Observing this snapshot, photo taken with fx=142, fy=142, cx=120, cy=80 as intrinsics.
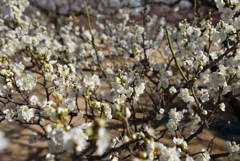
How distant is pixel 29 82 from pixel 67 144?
127 cm

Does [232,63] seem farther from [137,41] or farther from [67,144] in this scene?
[137,41]

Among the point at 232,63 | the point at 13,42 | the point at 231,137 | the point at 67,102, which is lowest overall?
the point at 231,137

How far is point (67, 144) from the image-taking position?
73cm

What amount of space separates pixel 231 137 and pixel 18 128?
139 inches

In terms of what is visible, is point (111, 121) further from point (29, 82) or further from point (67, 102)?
point (29, 82)

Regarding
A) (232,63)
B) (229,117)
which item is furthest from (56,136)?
(229,117)

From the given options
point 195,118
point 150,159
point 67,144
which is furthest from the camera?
point 195,118

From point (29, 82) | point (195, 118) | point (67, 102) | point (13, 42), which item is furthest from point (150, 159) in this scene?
point (13, 42)

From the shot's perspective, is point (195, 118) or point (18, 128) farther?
point (18, 128)

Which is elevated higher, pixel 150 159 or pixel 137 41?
pixel 137 41

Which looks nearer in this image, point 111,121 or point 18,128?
point 18,128

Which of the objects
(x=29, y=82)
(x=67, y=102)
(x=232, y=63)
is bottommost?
(x=67, y=102)

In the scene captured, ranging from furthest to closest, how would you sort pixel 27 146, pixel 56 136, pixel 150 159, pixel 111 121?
pixel 111 121
pixel 27 146
pixel 150 159
pixel 56 136

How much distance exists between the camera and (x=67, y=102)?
1.50 metres
